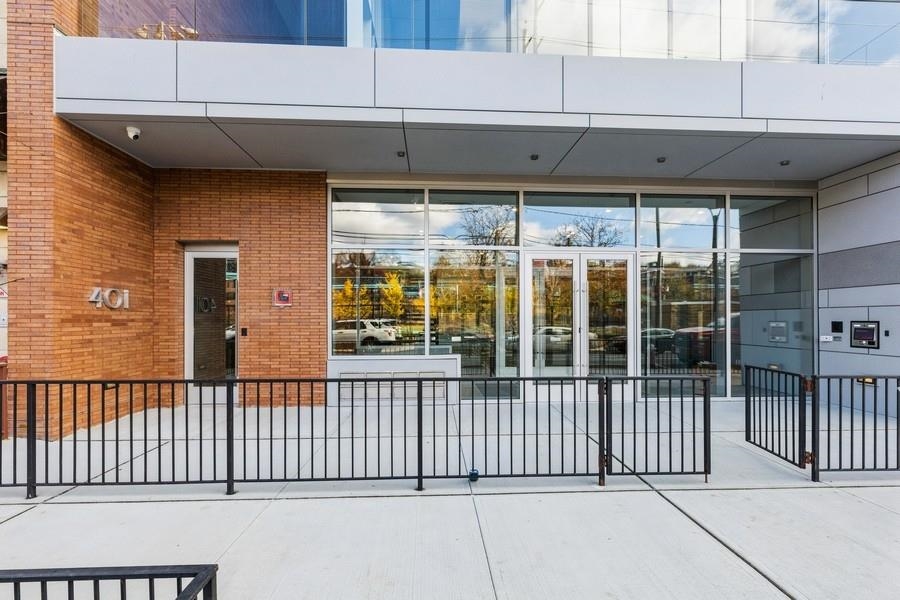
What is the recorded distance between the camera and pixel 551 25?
6.96 meters

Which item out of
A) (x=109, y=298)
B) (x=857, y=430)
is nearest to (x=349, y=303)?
(x=109, y=298)

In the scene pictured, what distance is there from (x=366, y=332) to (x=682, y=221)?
263 inches

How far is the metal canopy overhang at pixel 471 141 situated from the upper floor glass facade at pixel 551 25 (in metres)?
1.22

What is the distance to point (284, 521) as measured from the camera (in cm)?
381

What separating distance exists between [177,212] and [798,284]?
39.7 feet

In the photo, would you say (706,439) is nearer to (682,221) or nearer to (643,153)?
(643,153)

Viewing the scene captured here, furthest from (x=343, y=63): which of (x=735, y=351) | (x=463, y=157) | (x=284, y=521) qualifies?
(x=735, y=351)

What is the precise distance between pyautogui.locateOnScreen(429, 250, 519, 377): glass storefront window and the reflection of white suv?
872 mm

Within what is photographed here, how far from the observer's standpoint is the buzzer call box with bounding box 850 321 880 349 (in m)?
7.66

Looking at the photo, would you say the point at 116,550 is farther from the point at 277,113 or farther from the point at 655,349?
the point at 655,349

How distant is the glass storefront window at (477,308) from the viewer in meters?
8.80

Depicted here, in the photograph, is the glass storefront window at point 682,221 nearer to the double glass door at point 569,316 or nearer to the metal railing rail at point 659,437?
the double glass door at point 569,316

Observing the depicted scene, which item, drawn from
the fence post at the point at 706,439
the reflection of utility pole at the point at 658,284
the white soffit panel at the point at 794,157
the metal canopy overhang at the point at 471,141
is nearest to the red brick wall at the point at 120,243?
the metal canopy overhang at the point at 471,141

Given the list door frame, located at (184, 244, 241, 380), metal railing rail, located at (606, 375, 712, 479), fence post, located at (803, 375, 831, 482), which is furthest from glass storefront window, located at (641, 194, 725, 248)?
door frame, located at (184, 244, 241, 380)
